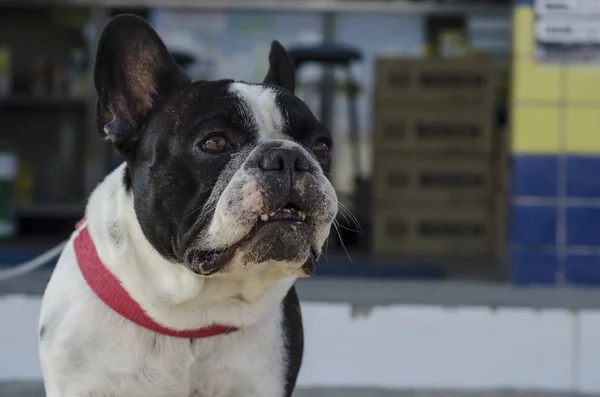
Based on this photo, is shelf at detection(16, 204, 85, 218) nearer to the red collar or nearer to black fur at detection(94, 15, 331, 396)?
black fur at detection(94, 15, 331, 396)

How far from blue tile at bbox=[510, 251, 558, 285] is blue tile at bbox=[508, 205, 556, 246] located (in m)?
0.06

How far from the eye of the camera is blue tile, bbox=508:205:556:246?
17.7 feet

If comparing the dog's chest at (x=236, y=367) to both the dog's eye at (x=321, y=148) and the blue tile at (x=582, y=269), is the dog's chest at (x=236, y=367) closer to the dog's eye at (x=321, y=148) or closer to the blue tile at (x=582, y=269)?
the dog's eye at (x=321, y=148)

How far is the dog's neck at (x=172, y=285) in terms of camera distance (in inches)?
107

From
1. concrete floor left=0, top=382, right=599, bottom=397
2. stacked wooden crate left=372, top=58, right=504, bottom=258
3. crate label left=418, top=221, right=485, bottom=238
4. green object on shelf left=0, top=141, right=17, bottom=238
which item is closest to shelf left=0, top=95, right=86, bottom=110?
green object on shelf left=0, top=141, right=17, bottom=238

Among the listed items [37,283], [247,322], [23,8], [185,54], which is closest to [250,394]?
[247,322]

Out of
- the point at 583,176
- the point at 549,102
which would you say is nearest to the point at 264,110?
the point at 549,102

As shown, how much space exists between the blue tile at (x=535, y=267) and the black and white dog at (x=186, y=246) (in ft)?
9.04

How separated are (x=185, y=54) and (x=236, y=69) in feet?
2.00

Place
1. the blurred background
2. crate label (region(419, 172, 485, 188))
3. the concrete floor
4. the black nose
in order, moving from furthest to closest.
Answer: crate label (region(419, 172, 485, 188)), the blurred background, the concrete floor, the black nose

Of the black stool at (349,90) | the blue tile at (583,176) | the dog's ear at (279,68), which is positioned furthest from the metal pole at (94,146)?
the dog's ear at (279,68)

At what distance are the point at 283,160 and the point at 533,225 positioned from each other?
10.4ft

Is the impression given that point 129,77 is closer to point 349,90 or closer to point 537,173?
point 537,173

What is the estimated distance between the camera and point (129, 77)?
9.59 feet
